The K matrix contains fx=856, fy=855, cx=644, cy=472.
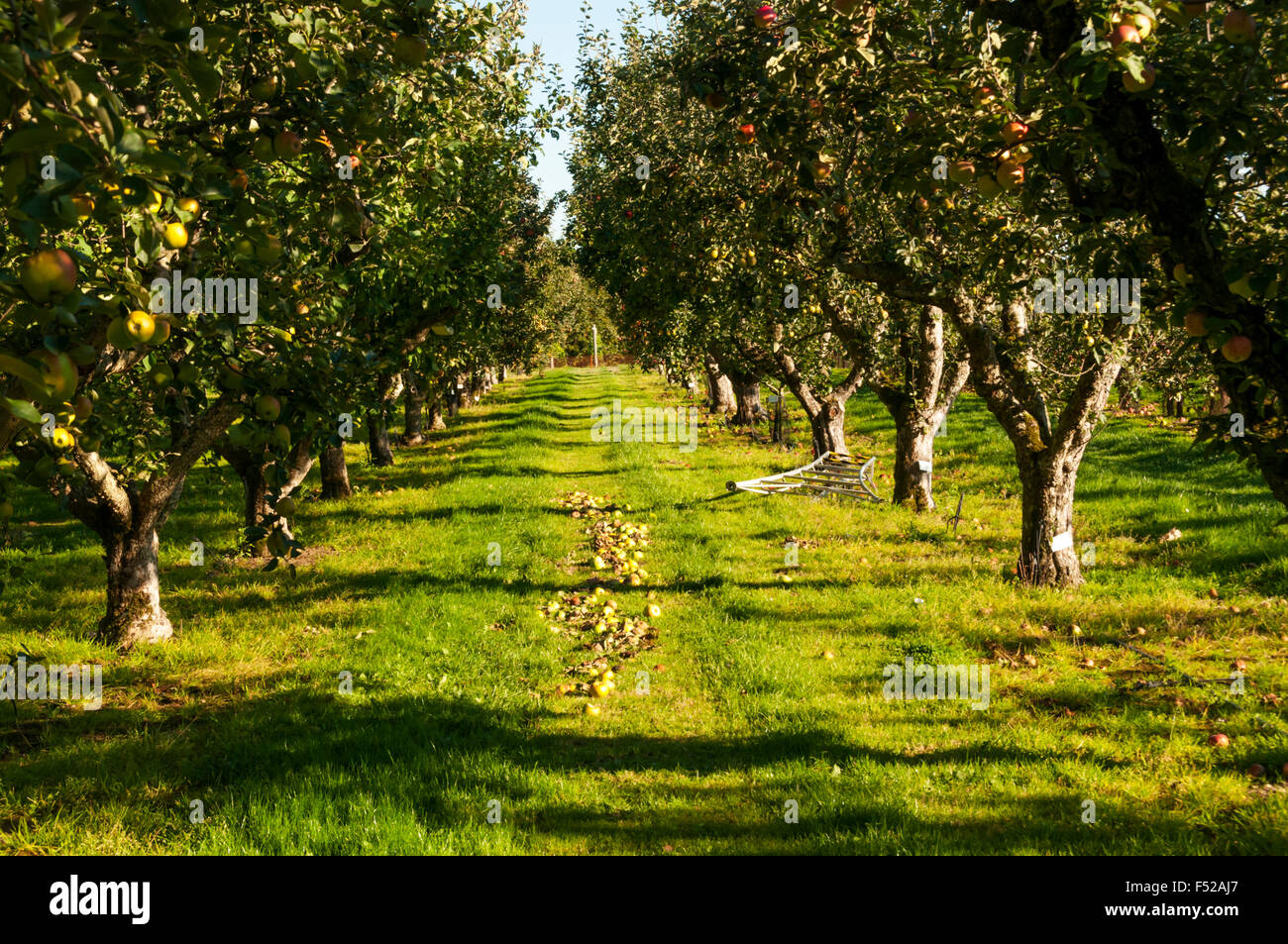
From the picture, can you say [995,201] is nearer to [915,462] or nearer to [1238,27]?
[1238,27]

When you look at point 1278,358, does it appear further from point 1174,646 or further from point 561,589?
point 561,589

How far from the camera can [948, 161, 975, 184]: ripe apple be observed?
5141 mm

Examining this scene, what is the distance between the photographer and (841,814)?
548 cm

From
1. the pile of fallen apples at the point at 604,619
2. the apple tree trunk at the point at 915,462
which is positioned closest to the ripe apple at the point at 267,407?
the pile of fallen apples at the point at 604,619

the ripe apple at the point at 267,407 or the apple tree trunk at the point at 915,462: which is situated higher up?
the ripe apple at the point at 267,407

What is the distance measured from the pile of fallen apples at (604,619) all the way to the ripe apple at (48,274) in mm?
5463

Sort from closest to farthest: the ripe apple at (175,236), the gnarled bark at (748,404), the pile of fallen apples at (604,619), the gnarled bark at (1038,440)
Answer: the ripe apple at (175,236) → the pile of fallen apples at (604,619) → the gnarled bark at (1038,440) → the gnarled bark at (748,404)

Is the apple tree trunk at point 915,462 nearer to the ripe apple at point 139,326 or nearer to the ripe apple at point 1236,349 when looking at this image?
the ripe apple at point 1236,349

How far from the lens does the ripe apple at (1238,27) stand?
3859 mm

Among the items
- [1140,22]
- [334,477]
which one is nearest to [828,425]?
[334,477]

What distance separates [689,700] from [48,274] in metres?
6.09

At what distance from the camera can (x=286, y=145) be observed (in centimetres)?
411

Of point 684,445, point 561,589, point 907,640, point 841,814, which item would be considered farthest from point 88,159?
point 684,445
